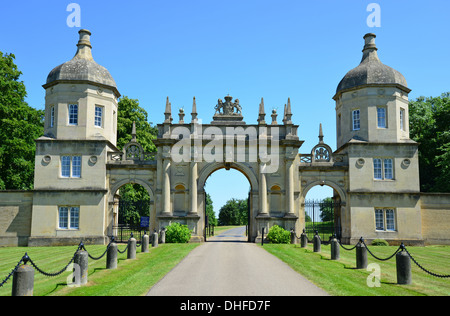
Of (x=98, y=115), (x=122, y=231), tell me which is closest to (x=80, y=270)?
(x=98, y=115)

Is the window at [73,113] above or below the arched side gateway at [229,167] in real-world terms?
above

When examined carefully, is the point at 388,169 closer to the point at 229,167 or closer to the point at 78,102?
the point at 229,167

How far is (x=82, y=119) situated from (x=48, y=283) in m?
19.1

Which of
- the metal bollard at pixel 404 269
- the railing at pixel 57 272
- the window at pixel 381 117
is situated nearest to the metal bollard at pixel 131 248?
the railing at pixel 57 272

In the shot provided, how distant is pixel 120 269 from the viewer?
15781 mm

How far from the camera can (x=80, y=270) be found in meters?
12.7

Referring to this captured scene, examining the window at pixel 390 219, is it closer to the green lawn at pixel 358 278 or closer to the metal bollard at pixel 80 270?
the green lawn at pixel 358 278

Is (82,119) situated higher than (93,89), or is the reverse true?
(93,89)

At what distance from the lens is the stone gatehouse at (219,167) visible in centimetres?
2953

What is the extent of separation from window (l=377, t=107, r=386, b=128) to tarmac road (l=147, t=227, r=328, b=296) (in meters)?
17.3

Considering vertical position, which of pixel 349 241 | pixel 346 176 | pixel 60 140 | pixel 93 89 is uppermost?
pixel 93 89

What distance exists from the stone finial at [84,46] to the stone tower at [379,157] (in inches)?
781
